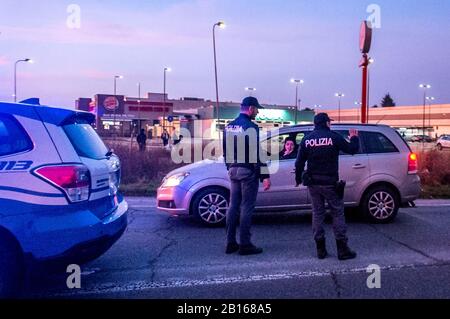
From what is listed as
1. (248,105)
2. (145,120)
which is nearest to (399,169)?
(248,105)

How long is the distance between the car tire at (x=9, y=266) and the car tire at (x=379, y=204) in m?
5.72

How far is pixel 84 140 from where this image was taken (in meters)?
4.82

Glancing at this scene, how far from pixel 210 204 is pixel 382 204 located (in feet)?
9.44

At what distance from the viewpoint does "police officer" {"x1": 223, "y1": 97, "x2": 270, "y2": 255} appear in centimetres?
614

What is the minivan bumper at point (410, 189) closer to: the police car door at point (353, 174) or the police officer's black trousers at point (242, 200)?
the police car door at point (353, 174)

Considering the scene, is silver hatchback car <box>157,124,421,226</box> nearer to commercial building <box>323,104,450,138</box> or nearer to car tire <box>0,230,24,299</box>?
car tire <box>0,230,24,299</box>

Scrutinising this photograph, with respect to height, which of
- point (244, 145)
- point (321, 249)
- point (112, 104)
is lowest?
point (321, 249)

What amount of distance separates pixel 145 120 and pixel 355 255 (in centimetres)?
5715

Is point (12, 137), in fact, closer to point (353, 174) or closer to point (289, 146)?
point (289, 146)

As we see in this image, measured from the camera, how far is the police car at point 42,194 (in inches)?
162

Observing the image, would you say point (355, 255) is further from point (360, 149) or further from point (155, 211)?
point (155, 211)

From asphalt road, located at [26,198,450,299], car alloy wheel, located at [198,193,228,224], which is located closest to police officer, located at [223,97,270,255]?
asphalt road, located at [26,198,450,299]

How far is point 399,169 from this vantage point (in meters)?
8.33

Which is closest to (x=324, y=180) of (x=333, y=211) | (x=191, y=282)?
(x=333, y=211)
